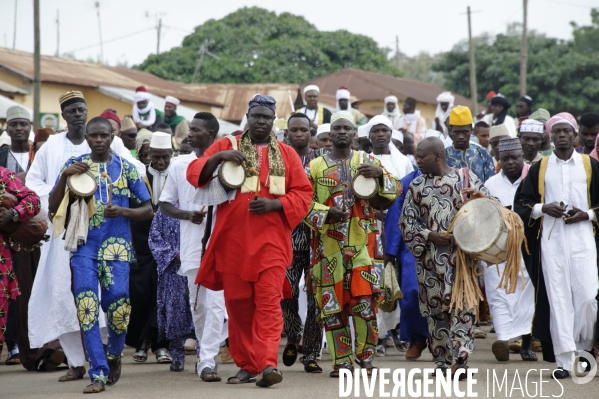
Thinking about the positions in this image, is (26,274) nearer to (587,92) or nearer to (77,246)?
(77,246)

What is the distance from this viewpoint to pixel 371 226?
9.59m

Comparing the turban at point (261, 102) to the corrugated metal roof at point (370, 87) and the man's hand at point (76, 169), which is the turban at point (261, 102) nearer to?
the man's hand at point (76, 169)

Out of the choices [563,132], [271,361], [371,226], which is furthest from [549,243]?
[271,361]

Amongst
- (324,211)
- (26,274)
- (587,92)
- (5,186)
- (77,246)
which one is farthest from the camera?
(587,92)

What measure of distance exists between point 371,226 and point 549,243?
1.68 m

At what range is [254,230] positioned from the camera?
8.65m

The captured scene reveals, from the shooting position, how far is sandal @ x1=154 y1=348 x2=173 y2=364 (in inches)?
437

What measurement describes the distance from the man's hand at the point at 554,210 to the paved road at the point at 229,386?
1468 mm

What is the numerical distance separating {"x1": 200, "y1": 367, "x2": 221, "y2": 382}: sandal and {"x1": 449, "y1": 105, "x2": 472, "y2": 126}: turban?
432cm

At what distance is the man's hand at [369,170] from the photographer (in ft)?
31.0

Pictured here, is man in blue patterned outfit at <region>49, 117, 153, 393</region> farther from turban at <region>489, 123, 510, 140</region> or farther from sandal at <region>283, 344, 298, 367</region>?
turban at <region>489, 123, 510, 140</region>

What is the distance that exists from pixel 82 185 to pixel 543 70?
40.3 m

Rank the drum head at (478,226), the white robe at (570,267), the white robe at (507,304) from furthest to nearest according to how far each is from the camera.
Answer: the white robe at (507,304), the white robe at (570,267), the drum head at (478,226)

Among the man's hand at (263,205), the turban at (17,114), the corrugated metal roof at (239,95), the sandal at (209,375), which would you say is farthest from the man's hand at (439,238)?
the corrugated metal roof at (239,95)
